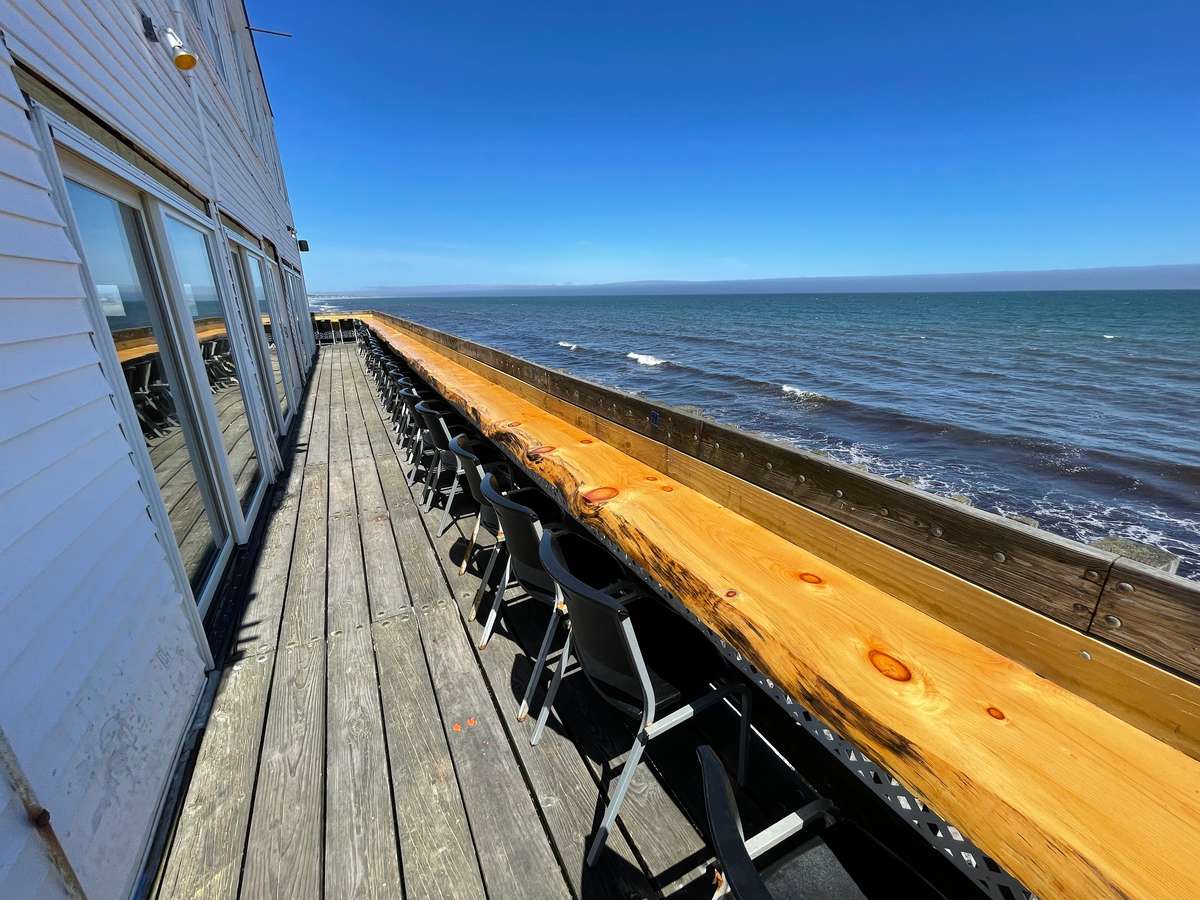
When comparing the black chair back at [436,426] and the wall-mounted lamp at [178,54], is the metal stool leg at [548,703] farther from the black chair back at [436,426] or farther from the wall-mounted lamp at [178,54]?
the wall-mounted lamp at [178,54]

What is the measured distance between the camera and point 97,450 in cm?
159

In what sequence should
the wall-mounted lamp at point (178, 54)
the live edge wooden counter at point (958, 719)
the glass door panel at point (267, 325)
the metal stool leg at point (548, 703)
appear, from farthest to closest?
the glass door panel at point (267, 325)
the wall-mounted lamp at point (178, 54)
the metal stool leg at point (548, 703)
the live edge wooden counter at point (958, 719)

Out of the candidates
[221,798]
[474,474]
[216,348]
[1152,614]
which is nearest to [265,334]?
[216,348]

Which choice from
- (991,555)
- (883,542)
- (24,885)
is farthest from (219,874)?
(991,555)

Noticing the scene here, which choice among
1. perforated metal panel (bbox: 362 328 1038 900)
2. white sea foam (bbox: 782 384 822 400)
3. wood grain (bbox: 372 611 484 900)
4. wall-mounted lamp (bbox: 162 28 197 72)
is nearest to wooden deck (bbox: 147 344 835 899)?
wood grain (bbox: 372 611 484 900)

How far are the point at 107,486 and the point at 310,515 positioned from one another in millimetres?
2216

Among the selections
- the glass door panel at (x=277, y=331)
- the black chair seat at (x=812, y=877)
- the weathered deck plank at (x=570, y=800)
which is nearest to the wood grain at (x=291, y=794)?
the weathered deck plank at (x=570, y=800)

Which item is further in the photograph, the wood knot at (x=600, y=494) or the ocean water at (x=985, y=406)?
the ocean water at (x=985, y=406)

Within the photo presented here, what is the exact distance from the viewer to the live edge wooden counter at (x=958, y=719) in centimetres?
61

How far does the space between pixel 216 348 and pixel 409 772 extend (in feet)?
10.5

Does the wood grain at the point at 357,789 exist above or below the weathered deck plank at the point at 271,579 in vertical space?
below

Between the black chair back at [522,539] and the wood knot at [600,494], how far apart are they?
204 millimetres

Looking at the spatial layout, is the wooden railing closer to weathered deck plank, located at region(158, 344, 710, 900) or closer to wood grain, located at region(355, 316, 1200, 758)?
wood grain, located at region(355, 316, 1200, 758)

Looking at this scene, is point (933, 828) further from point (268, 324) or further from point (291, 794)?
point (268, 324)
